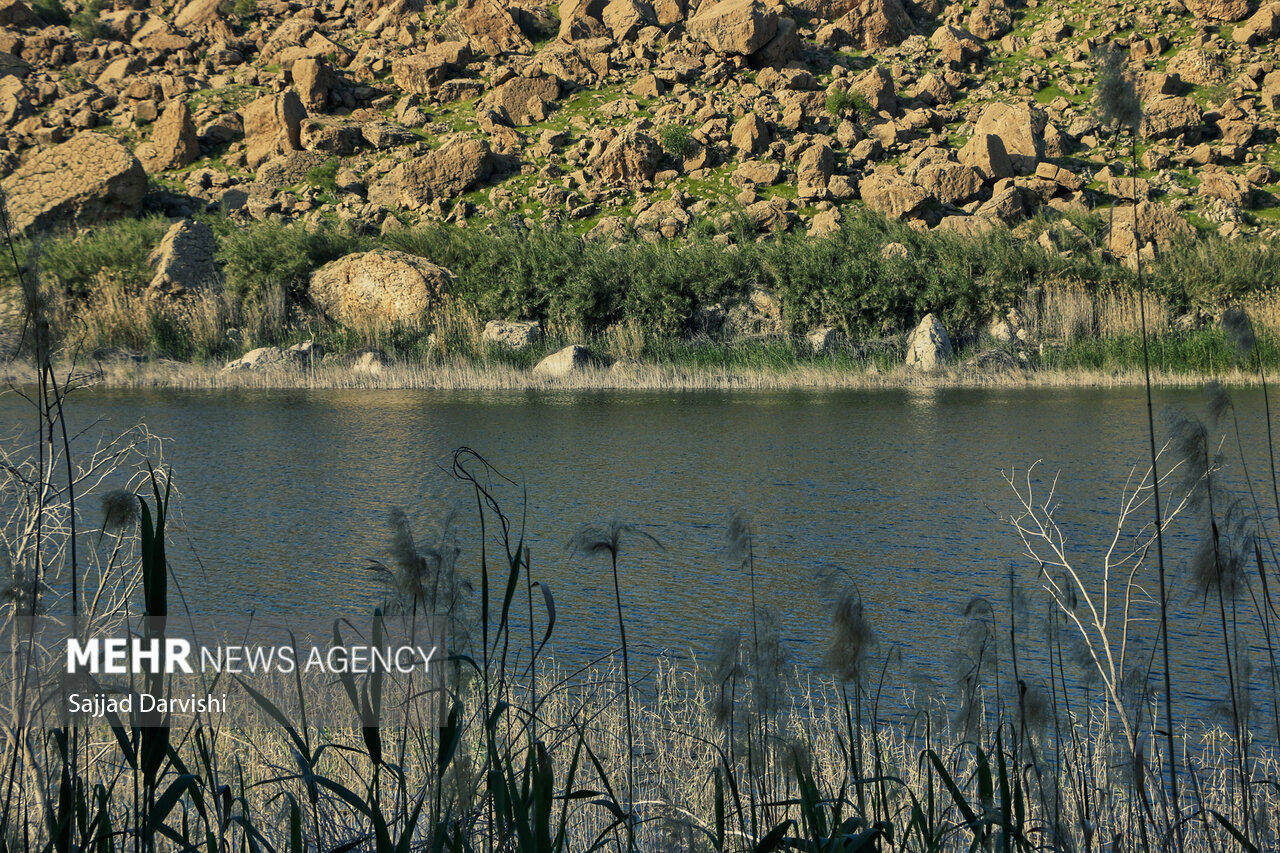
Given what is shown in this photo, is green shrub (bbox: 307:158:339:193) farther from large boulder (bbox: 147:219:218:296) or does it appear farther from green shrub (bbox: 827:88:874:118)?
green shrub (bbox: 827:88:874:118)

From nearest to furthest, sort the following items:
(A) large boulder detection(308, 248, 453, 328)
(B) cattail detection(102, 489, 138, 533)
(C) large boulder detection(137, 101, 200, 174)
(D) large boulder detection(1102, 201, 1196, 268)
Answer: (B) cattail detection(102, 489, 138, 533), (A) large boulder detection(308, 248, 453, 328), (D) large boulder detection(1102, 201, 1196, 268), (C) large boulder detection(137, 101, 200, 174)

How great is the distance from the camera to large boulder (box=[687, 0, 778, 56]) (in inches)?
1438

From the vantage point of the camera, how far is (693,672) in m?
4.70

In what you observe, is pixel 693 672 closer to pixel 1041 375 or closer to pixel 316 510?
pixel 316 510

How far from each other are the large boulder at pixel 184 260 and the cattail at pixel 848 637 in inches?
893

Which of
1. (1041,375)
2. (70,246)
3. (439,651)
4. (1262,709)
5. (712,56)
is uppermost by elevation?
(712,56)

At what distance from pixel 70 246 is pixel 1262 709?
24568 millimetres

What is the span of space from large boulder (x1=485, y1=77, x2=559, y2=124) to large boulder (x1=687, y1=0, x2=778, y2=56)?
545cm

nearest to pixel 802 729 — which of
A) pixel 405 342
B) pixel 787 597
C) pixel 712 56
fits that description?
pixel 787 597

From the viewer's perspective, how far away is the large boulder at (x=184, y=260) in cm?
2275

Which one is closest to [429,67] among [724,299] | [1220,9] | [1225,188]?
[724,299]

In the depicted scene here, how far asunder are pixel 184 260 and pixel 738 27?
20.4 metres

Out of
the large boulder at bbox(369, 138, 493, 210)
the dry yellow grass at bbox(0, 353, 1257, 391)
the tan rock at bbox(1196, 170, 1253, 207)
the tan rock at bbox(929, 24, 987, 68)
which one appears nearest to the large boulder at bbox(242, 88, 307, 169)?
the large boulder at bbox(369, 138, 493, 210)

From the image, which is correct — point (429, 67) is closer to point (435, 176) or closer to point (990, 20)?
point (435, 176)
